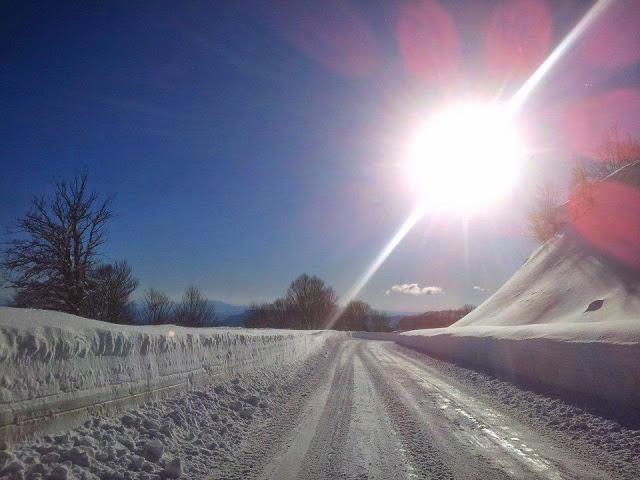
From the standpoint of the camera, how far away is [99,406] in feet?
15.1

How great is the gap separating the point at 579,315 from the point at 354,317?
10826 centimetres

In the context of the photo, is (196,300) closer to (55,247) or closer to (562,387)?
(55,247)

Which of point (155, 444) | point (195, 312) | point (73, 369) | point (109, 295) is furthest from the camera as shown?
point (195, 312)

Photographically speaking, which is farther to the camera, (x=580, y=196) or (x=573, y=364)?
(x=580, y=196)

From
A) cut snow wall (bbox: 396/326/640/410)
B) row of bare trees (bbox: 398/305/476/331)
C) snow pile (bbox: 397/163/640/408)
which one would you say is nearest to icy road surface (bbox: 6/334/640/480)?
cut snow wall (bbox: 396/326/640/410)

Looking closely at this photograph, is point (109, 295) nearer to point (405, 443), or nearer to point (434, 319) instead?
point (405, 443)

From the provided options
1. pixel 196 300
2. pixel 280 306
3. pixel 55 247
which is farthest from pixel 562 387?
pixel 280 306

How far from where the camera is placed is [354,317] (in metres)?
123

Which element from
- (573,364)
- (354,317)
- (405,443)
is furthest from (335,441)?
(354,317)

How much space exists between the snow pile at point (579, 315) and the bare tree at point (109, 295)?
1687 cm

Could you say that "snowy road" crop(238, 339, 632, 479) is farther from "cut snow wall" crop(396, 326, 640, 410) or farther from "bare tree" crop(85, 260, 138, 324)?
"bare tree" crop(85, 260, 138, 324)

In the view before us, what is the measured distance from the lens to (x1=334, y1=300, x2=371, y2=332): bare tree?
11538 cm

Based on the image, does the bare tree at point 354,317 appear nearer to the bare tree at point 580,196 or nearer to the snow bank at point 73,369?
the bare tree at point 580,196

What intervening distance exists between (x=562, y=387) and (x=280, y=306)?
9665 centimetres
